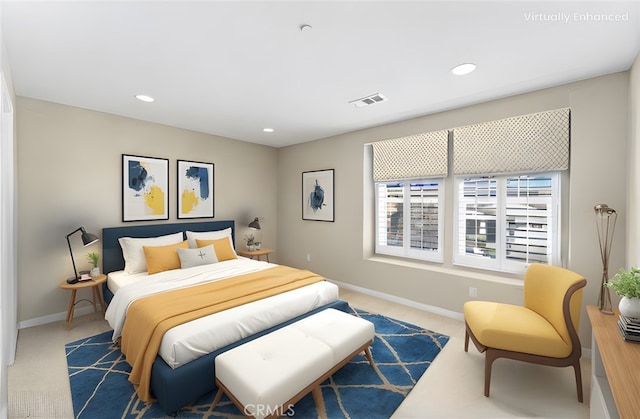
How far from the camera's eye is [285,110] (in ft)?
11.1

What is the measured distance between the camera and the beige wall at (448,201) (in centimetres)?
240

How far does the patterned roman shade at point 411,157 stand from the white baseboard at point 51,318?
13.5ft

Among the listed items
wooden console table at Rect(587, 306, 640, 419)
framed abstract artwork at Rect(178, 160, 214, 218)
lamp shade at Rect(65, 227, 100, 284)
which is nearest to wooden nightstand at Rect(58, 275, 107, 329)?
lamp shade at Rect(65, 227, 100, 284)

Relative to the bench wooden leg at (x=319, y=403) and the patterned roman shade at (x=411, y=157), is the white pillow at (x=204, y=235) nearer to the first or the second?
the patterned roman shade at (x=411, y=157)

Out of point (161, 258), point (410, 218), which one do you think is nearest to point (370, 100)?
point (410, 218)

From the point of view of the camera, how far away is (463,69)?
2.33 m

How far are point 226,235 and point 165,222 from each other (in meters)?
0.86

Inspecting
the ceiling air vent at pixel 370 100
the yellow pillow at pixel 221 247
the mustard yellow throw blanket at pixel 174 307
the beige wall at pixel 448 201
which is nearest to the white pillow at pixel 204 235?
the yellow pillow at pixel 221 247

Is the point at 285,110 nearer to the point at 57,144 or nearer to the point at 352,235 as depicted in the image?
the point at 352,235

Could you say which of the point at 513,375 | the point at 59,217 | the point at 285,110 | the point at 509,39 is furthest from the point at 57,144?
the point at 513,375

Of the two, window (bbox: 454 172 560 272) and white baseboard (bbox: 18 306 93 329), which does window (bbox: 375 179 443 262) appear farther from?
white baseboard (bbox: 18 306 93 329)

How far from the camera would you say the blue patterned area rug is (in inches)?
73.7

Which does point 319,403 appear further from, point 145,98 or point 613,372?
point 145,98

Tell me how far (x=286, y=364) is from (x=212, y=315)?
825mm
